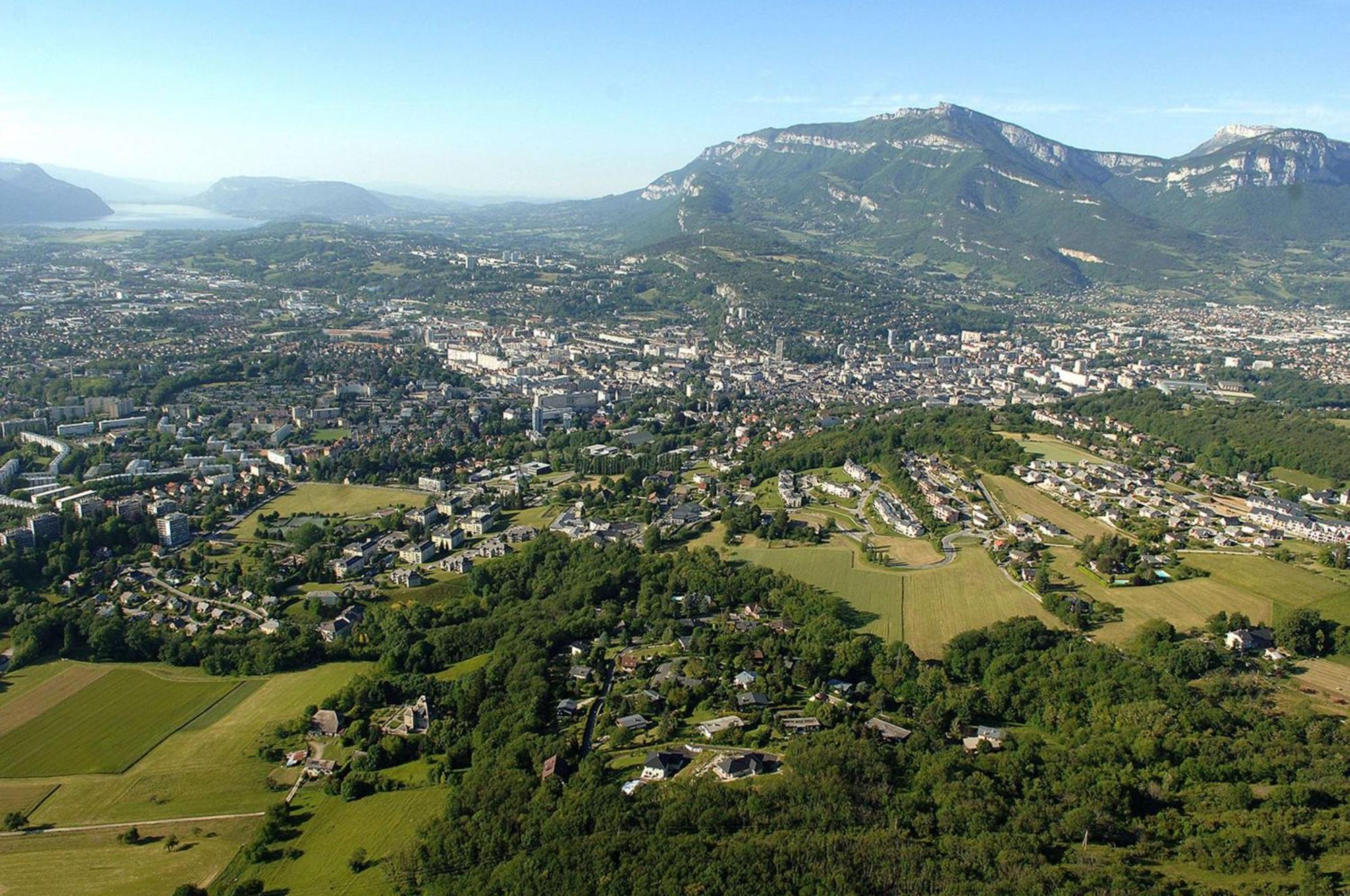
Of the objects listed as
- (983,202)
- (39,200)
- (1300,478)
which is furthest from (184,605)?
(39,200)

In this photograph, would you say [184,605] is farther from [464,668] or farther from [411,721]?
[411,721]

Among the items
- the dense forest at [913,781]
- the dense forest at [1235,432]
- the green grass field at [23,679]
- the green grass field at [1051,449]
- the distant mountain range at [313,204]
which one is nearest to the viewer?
the dense forest at [913,781]

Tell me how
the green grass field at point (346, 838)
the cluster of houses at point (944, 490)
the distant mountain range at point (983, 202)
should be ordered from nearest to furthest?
the green grass field at point (346, 838) < the cluster of houses at point (944, 490) < the distant mountain range at point (983, 202)

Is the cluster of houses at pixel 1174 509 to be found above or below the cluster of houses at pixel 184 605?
above

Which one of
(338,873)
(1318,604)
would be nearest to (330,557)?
(338,873)

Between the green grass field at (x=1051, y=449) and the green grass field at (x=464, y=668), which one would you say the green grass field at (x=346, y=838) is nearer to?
the green grass field at (x=464, y=668)

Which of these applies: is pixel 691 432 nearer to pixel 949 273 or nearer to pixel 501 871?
pixel 501 871

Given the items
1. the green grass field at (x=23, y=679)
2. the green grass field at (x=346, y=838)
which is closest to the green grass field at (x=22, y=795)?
the green grass field at (x=23, y=679)
